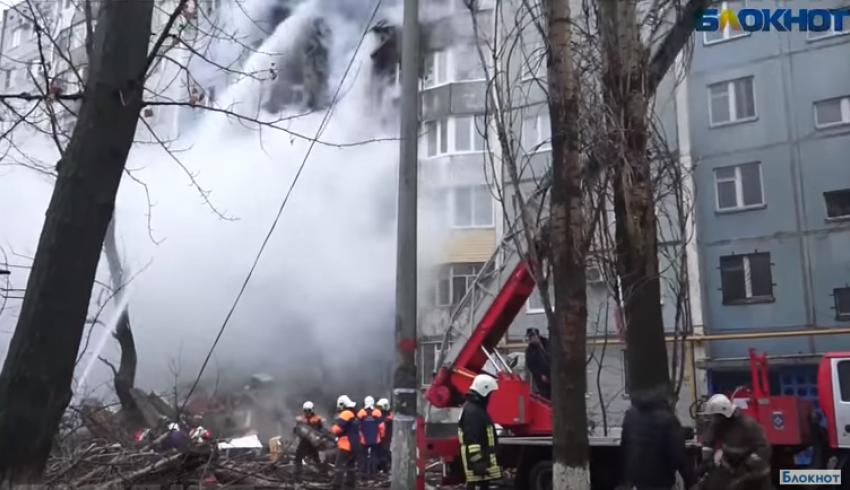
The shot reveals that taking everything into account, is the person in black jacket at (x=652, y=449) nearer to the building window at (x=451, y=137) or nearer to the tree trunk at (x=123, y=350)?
the tree trunk at (x=123, y=350)

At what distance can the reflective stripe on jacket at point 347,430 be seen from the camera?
10.9 m

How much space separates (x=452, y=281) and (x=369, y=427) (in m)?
8.67

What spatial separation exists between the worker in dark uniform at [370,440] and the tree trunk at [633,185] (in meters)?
5.67

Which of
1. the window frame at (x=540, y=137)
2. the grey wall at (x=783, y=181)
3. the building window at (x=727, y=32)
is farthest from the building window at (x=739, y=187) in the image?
the window frame at (x=540, y=137)

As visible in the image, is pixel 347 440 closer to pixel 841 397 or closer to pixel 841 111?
pixel 841 397

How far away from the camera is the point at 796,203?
61.3 feet

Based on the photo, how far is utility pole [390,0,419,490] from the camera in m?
6.39

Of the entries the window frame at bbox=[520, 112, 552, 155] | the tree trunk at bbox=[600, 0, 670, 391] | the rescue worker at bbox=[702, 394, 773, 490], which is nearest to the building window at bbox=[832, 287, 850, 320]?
the window frame at bbox=[520, 112, 552, 155]

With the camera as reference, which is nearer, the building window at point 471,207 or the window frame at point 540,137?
the window frame at point 540,137

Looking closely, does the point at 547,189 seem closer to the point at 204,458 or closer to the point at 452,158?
the point at 204,458

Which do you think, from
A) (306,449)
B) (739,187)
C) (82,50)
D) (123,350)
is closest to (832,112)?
(739,187)

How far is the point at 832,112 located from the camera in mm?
18844

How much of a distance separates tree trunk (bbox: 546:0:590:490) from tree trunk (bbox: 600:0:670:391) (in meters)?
→ 0.87

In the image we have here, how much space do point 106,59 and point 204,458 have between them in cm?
479
